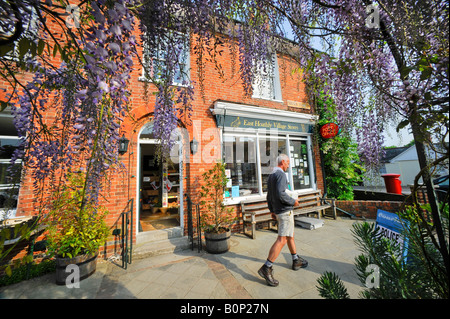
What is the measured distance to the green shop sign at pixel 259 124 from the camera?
4.85m

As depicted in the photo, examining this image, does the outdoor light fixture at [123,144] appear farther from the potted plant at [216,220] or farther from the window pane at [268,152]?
the window pane at [268,152]

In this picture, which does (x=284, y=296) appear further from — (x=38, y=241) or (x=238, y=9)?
(x=38, y=241)

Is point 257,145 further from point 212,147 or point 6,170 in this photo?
point 6,170

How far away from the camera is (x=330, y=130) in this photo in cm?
583

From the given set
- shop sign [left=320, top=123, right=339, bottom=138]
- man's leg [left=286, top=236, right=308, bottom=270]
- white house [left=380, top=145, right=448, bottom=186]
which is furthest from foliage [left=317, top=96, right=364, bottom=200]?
white house [left=380, top=145, right=448, bottom=186]

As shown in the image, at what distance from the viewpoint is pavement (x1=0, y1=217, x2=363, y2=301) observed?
2404mm

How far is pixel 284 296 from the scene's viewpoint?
90.0 inches

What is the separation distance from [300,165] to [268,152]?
62.3 inches

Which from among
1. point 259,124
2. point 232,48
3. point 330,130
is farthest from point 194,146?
point 330,130

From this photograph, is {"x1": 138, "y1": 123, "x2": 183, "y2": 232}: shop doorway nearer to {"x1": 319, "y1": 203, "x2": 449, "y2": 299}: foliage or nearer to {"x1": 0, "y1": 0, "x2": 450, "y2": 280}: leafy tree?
{"x1": 0, "y1": 0, "x2": 450, "y2": 280}: leafy tree

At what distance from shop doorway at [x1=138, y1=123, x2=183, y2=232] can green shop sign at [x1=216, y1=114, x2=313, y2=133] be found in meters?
1.47

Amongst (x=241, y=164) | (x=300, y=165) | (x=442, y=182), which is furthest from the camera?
(x=300, y=165)

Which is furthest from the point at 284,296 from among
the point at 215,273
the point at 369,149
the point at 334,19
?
the point at 334,19
